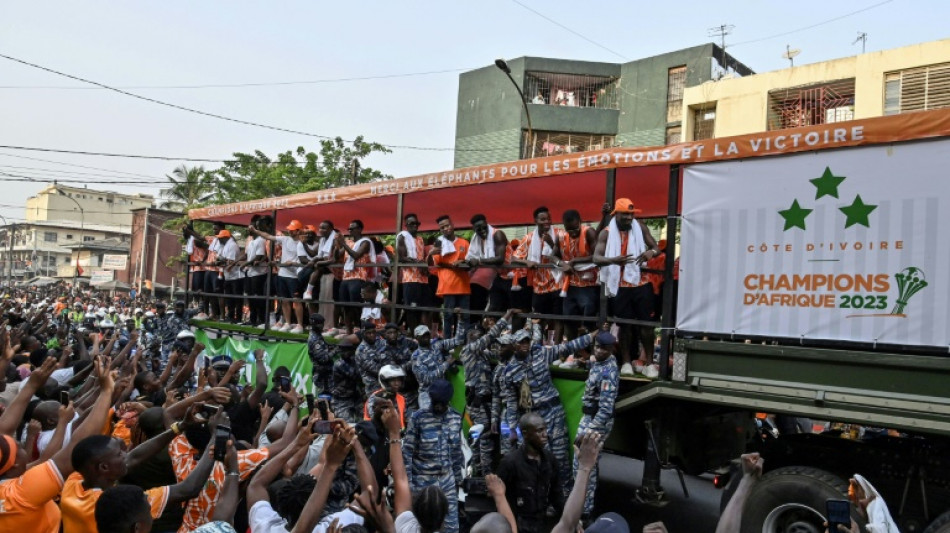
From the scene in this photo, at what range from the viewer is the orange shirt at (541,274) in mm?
8359

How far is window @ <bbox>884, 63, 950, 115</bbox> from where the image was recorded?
68.3 ft

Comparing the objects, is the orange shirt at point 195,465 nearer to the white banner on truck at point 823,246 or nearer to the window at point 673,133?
the white banner on truck at point 823,246

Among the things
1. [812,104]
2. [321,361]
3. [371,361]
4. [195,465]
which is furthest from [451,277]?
[812,104]

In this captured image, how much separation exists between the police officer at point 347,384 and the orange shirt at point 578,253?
114 inches

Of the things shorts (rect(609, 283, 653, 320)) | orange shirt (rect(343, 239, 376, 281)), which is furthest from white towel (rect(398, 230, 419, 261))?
shorts (rect(609, 283, 653, 320))

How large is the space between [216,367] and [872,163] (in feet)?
20.0

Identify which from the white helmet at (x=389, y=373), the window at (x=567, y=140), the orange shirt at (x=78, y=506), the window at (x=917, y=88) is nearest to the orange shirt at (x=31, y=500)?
the orange shirt at (x=78, y=506)

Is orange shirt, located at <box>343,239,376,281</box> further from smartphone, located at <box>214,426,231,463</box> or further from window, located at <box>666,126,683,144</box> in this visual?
window, located at <box>666,126,683,144</box>

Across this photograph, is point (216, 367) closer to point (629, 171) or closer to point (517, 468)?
point (517, 468)

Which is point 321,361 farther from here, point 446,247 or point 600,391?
point 600,391

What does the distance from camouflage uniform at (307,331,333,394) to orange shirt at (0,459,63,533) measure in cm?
621

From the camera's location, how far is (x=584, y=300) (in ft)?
25.1

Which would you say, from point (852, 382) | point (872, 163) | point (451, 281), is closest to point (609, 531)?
point (852, 382)

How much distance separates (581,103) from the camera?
100ft
